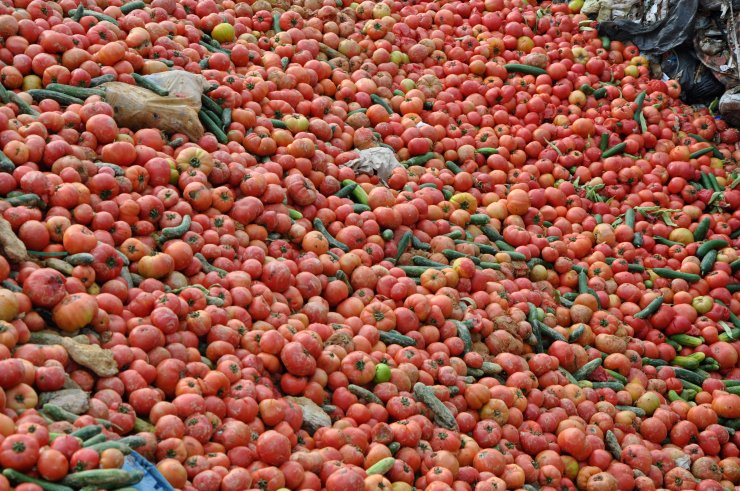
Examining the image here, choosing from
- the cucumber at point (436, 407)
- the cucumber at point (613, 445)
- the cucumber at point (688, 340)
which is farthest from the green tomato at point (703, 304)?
the cucumber at point (436, 407)

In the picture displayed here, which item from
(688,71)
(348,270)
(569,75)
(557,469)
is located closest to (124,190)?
(348,270)

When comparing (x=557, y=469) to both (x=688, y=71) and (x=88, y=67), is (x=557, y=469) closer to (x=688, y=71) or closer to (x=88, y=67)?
(x=88, y=67)

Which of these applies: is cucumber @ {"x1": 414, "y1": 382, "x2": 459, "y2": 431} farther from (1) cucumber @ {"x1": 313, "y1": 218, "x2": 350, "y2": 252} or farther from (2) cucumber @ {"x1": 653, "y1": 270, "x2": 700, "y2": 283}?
(2) cucumber @ {"x1": 653, "y1": 270, "x2": 700, "y2": 283}

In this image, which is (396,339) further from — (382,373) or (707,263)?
(707,263)

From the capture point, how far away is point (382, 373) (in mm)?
4730

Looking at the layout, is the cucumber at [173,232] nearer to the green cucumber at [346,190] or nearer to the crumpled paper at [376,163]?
the green cucumber at [346,190]

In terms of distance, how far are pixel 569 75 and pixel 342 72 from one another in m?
2.68

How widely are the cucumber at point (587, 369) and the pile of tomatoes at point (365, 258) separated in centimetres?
5

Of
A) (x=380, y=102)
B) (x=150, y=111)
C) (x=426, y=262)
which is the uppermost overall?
(x=150, y=111)

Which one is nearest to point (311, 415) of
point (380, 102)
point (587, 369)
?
point (587, 369)

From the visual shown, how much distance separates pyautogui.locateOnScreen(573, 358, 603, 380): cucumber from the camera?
568 cm

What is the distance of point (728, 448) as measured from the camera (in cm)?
557

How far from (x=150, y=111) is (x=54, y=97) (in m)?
0.67

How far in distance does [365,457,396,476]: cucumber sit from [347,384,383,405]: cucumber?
1.67ft
